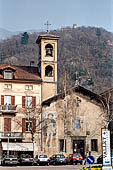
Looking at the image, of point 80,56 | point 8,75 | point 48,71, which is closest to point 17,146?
point 8,75

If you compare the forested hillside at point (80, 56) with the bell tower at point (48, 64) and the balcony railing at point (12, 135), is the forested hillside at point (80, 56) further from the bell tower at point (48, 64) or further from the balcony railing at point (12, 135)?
the balcony railing at point (12, 135)

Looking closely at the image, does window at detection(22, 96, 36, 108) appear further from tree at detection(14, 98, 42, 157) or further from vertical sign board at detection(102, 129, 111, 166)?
vertical sign board at detection(102, 129, 111, 166)

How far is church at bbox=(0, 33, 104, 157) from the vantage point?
4025 cm

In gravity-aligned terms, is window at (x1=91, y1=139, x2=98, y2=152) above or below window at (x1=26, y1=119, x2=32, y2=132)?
below

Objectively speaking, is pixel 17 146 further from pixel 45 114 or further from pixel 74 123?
pixel 74 123

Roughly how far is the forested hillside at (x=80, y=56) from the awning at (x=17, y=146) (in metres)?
17.1

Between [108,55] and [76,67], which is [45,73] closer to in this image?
[76,67]

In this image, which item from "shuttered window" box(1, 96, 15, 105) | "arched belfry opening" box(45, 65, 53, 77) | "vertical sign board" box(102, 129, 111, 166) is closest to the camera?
"vertical sign board" box(102, 129, 111, 166)

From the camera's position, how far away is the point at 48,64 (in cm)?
4359

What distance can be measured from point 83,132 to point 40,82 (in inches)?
267

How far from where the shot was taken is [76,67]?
249 feet

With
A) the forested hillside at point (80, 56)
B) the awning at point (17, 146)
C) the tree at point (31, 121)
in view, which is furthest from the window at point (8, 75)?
the forested hillside at point (80, 56)

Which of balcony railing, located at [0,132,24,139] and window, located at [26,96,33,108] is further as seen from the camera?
window, located at [26,96,33,108]

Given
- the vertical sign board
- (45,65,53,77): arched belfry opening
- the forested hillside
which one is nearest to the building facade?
(45,65,53,77): arched belfry opening
